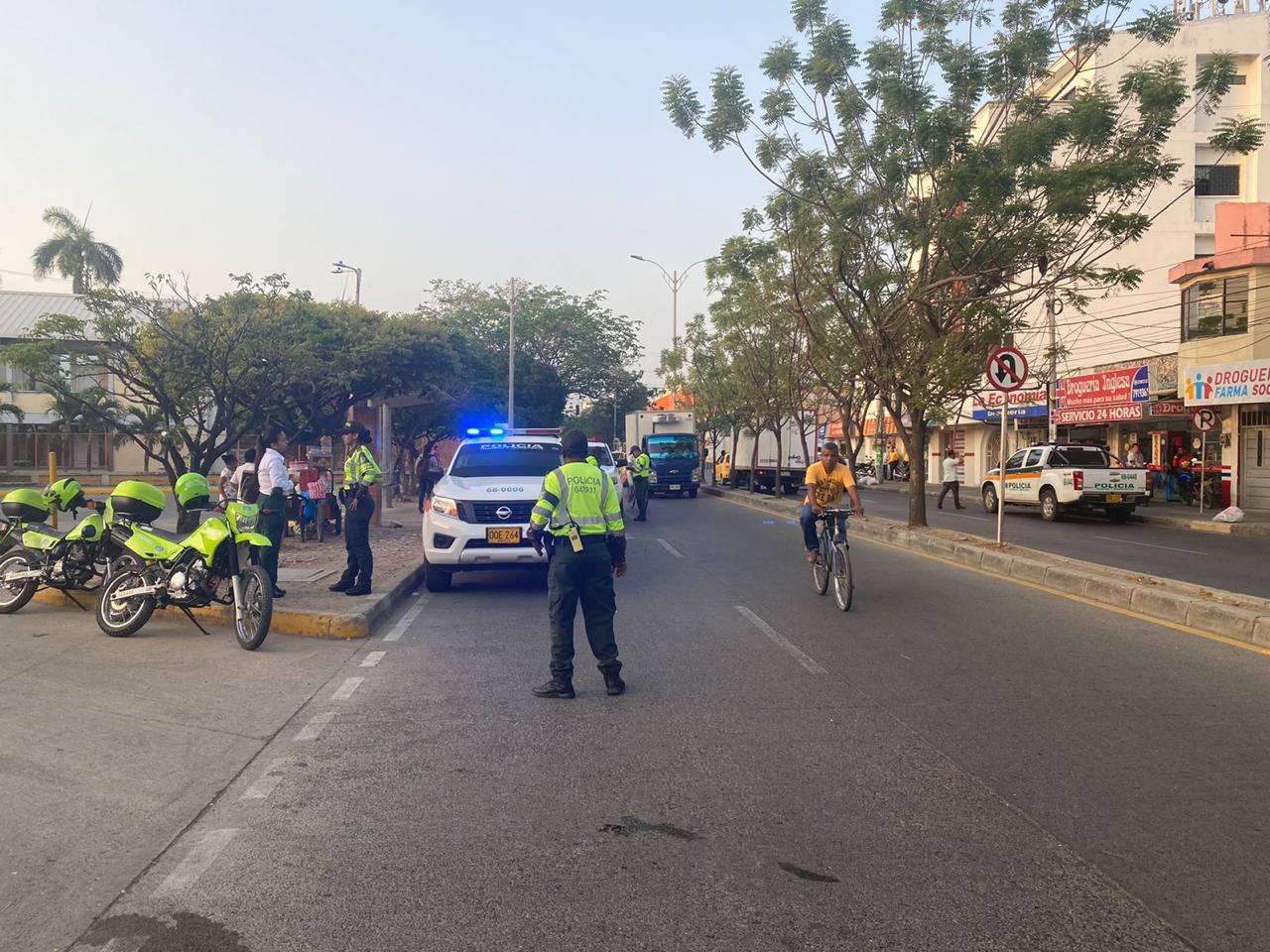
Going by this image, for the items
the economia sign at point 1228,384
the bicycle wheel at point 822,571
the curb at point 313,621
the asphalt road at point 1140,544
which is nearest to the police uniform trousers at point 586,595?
the curb at point 313,621

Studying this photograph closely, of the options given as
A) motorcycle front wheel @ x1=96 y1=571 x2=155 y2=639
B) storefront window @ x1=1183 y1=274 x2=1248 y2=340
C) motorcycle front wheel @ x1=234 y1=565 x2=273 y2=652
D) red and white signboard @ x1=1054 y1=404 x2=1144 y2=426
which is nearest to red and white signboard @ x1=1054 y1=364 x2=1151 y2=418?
red and white signboard @ x1=1054 y1=404 x2=1144 y2=426

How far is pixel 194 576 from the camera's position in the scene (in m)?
8.58

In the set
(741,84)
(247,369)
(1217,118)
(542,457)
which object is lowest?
(542,457)

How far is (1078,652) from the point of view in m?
8.17

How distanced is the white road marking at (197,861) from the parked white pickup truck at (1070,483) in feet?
73.9

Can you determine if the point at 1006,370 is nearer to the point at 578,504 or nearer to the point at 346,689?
the point at 578,504

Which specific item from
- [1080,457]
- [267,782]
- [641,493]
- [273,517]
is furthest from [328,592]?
[1080,457]

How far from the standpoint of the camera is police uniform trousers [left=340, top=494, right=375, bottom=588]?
34.7ft

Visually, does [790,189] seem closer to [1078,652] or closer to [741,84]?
[741,84]

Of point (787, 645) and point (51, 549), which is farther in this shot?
point (51, 549)

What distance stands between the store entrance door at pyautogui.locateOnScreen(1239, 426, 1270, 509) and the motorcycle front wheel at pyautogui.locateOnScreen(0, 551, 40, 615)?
2810 centimetres

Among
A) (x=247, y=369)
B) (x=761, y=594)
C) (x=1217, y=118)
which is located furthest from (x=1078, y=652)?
(x=1217, y=118)

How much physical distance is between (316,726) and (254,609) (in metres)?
2.64

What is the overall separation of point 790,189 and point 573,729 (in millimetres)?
14361
